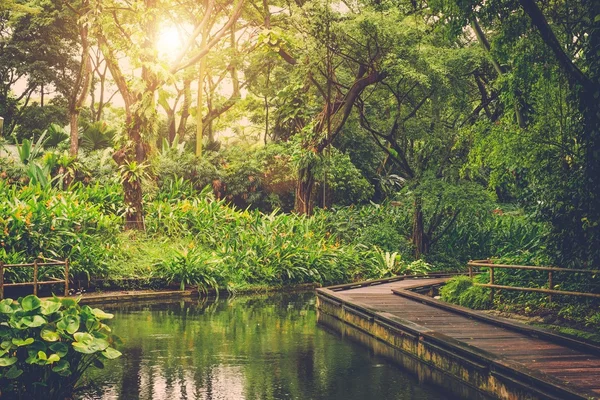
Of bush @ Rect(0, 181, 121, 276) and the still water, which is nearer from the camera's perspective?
the still water

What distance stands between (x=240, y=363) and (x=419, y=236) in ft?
52.9

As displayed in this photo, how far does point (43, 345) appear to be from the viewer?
25.7 feet

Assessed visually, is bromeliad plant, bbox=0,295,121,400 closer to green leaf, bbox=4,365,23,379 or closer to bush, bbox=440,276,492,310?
green leaf, bbox=4,365,23,379

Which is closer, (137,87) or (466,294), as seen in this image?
(466,294)

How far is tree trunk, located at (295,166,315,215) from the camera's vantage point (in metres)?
27.9

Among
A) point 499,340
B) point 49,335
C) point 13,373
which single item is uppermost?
point 49,335

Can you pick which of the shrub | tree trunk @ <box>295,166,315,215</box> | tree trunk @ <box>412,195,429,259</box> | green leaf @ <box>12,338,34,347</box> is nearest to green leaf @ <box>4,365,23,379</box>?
green leaf @ <box>12,338,34,347</box>

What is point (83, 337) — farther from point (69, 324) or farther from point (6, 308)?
point (6, 308)

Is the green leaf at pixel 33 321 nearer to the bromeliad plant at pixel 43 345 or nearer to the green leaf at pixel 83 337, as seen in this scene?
the bromeliad plant at pixel 43 345

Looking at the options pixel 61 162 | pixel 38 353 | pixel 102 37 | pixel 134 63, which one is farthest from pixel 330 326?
pixel 61 162

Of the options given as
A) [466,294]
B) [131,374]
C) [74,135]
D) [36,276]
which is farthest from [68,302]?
[74,135]

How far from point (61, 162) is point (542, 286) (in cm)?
1774

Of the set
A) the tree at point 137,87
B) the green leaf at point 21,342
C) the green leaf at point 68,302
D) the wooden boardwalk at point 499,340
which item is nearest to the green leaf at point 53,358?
the green leaf at point 21,342

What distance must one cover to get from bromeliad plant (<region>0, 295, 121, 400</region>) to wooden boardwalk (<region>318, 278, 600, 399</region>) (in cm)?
476
